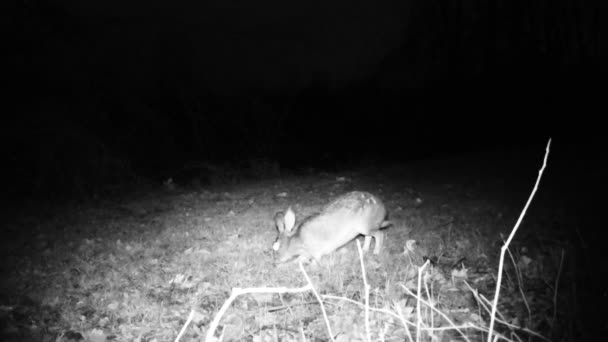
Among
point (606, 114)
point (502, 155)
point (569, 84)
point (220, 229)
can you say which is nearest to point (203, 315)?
point (220, 229)

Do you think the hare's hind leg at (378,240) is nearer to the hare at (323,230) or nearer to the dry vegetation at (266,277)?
the hare at (323,230)

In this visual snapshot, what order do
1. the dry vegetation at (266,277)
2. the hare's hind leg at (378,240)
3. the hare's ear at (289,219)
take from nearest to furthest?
the dry vegetation at (266,277), the hare's ear at (289,219), the hare's hind leg at (378,240)

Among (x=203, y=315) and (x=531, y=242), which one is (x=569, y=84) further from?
(x=203, y=315)

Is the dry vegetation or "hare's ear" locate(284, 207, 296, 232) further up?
"hare's ear" locate(284, 207, 296, 232)

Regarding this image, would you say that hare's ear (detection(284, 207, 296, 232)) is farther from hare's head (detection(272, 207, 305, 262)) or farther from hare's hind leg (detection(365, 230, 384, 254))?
hare's hind leg (detection(365, 230, 384, 254))

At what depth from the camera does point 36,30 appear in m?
12.0

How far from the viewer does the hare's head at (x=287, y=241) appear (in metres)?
5.41

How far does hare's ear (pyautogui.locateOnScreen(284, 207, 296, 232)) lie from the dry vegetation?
49cm

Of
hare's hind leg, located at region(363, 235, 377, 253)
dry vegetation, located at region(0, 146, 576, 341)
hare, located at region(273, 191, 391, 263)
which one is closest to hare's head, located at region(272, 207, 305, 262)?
hare, located at region(273, 191, 391, 263)

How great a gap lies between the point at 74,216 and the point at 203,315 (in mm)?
6046

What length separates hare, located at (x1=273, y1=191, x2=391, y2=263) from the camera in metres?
5.43

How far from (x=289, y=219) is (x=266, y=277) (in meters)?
0.82

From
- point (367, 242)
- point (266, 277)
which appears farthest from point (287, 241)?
point (367, 242)

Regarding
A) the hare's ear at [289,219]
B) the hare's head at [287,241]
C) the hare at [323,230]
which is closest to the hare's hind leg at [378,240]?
the hare at [323,230]
